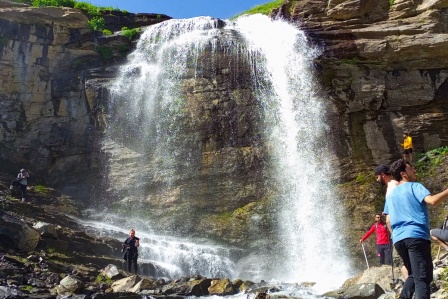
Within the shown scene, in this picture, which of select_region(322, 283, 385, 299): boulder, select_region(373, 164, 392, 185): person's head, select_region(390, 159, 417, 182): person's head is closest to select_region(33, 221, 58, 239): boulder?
select_region(322, 283, 385, 299): boulder

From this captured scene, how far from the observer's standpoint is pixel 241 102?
1995 cm

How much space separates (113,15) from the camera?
25969 millimetres

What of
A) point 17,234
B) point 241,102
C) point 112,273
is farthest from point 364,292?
point 241,102

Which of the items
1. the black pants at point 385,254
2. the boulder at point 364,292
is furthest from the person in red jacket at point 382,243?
the boulder at point 364,292

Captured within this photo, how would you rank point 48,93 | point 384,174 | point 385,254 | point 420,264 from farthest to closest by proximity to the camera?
Result: point 48,93
point 385,254
point 384,174
point 420,264

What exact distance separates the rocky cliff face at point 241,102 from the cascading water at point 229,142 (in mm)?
544

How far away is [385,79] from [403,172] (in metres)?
16.2

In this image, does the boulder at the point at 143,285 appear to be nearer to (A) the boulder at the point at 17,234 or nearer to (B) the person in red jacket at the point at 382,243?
(A) the boulder at the point at 17,234

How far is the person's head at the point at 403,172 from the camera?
4867 millimetres

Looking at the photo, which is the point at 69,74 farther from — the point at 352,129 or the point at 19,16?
the point at 352,129

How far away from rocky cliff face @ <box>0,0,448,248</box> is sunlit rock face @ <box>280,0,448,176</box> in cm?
4

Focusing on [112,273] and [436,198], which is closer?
[436,198]

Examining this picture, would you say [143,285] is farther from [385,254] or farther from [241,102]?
[241,102]

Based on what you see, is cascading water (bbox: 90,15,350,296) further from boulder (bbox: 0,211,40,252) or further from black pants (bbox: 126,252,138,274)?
boulder (bbox: 0,211,40,252)
